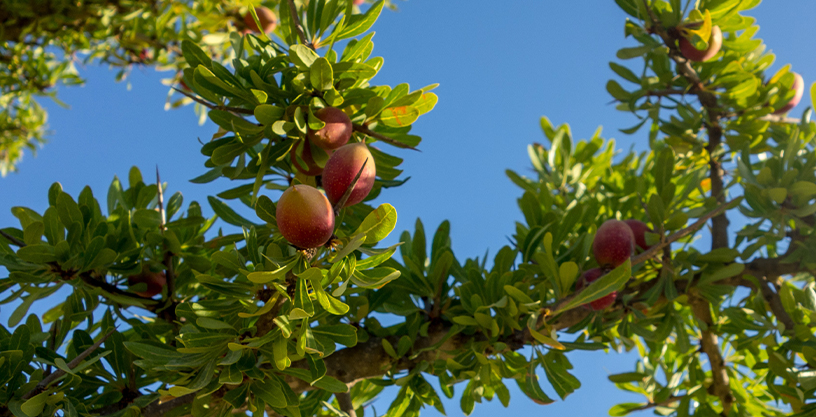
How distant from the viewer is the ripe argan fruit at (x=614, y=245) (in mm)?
1292

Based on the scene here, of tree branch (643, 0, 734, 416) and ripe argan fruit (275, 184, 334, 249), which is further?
tree branch (643, 0, 734, 416)

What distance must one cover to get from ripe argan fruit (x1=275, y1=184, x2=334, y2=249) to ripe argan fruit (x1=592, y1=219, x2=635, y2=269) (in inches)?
28.6

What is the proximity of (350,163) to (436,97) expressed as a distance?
0.28m

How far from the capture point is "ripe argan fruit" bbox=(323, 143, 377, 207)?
90 cm

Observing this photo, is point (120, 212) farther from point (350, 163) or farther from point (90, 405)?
point (350, 163)

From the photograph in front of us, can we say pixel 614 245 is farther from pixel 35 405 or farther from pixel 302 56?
pixel 35 405

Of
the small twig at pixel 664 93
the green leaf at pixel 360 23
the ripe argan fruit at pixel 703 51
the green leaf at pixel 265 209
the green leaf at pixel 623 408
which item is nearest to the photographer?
the green leaf at pixel 265 209

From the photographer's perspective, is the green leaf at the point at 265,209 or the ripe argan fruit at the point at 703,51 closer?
the green leaf at the point at 265,209

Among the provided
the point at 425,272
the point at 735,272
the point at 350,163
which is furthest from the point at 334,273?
the point at 735,272

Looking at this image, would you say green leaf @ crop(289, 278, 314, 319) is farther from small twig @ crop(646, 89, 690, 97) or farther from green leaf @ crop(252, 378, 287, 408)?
small twig @ crop(646, 89, 690, 97)

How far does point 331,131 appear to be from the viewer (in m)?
1.00

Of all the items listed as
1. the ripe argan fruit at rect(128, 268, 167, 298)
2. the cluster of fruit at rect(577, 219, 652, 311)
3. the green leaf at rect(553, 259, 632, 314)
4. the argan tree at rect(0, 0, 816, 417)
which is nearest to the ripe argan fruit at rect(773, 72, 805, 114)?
the argan tree at rect(0, 0, 816, 417)

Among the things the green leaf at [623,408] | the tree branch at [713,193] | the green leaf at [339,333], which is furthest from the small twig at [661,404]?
the green leaf at [339,333]

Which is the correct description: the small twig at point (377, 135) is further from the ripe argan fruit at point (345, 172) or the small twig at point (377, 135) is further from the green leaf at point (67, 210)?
the green leaf at point (67, 210)
